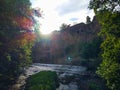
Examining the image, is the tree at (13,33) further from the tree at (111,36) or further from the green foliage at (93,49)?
the green foliage at (93,49)

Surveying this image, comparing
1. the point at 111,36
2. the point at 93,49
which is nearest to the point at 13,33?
the point at 111,36

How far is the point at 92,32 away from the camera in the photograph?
58500mm

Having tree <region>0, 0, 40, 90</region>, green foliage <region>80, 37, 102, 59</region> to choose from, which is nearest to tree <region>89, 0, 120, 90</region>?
tree <region>0, 0, 40, 90</region>

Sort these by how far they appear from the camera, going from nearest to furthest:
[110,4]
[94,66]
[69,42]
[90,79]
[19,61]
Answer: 1. [110,4]
2. [19,61]
3. [90,79]
4. [94,66]
5. [69,42]

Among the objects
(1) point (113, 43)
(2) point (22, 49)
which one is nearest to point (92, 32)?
(2) point (22, 49)

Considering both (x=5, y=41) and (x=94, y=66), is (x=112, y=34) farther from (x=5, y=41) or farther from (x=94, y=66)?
(x=94, y=66)

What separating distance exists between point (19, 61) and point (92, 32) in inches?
1461

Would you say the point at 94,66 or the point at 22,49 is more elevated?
the point at 22,49

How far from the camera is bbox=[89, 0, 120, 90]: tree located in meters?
11.5

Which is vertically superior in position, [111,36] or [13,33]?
[13,33]

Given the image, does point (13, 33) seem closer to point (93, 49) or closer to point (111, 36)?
point (111, 36)

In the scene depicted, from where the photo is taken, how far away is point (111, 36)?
1183cm

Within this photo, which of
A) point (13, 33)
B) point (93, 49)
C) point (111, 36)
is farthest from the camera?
point (93, 49)

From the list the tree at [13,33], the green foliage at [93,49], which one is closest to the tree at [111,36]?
the tree at [13,33]
